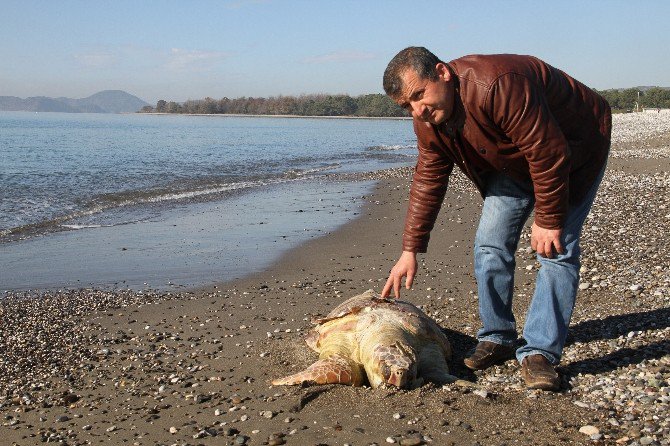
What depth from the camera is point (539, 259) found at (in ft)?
14.6

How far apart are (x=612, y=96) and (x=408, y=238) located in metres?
116

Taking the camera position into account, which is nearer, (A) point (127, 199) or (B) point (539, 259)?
(B) point (539, 259)

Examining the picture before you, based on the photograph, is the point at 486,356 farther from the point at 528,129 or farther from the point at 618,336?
the point at 528,129

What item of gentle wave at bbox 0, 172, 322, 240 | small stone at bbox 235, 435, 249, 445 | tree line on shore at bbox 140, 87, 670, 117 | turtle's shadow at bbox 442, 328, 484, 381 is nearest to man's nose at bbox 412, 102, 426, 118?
turtle's shadow at bbox 442, 328, 484, 381

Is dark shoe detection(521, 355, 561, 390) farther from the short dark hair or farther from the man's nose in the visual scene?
the short dark hair

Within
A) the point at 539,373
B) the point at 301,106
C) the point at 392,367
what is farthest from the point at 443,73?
the point at 301,106

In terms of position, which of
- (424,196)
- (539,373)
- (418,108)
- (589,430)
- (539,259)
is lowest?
(589,430)

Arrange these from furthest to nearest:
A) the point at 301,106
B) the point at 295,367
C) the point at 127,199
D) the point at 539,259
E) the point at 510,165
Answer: the point at 301,106
the point at 127,199
the point at 295,367
the point at 539,259
the point at 510,165

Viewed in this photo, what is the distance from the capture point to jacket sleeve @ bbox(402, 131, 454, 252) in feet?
14.6

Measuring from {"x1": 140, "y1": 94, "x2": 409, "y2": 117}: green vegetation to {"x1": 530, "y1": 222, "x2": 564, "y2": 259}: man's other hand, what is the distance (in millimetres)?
137543

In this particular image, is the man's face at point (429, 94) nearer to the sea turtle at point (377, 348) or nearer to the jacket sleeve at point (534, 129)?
the jacket sleeve at point (534, 129)

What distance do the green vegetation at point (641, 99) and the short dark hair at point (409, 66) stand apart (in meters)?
111

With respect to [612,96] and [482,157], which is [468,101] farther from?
[612,96]

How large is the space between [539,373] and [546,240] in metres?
0.95
